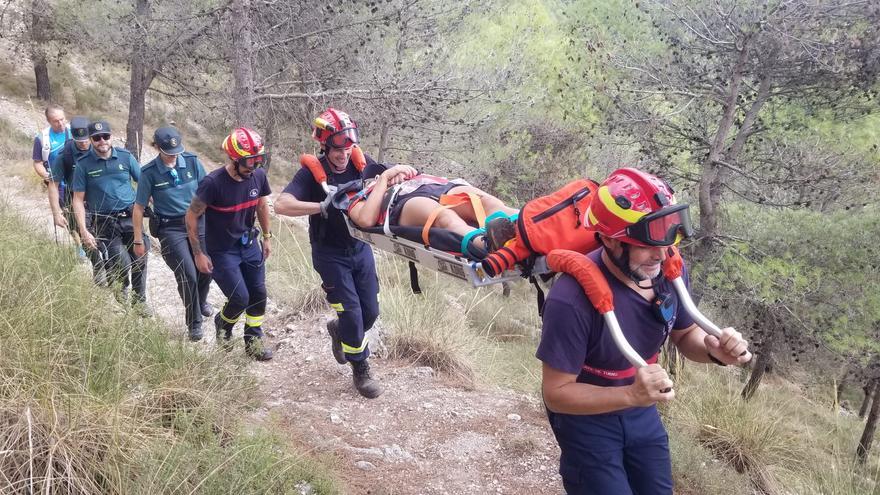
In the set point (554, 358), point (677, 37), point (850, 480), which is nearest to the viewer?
point (554, 358)

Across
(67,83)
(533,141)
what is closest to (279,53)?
(533,141)

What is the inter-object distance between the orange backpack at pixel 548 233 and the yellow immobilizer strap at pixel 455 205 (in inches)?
20.4

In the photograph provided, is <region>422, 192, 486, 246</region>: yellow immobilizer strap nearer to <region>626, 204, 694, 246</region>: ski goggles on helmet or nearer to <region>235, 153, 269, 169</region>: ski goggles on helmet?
<region>626, 204, 694, 246</region>: ski goggles on helmet

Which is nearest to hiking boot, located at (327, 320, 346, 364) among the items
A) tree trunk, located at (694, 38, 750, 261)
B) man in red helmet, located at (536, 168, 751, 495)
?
man in red helmet, located at (536, 168, 751, 495)

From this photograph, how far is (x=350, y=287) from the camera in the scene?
15.3 feet

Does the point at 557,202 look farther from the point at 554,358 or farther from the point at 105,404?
the point at 105,404

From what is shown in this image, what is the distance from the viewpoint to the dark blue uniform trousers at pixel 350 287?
4.61 m

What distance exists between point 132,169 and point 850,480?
20.1 feet

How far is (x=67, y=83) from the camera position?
2148cm

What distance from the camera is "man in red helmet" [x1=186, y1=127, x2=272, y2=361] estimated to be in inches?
188

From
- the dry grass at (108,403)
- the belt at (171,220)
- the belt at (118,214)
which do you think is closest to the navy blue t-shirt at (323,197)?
the dry grass at (108,403)

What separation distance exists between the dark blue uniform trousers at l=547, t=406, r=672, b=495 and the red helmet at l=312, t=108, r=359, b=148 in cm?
258

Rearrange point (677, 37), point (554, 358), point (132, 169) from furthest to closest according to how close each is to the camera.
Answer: point (677, 37) < point (132, 169) < point (554, 358)

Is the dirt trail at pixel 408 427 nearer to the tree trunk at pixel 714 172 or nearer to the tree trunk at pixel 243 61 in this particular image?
the tree trunk at pixel 243 61
